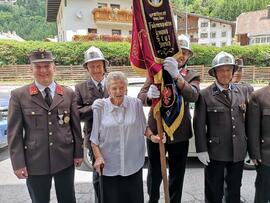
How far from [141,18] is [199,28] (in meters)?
61.9

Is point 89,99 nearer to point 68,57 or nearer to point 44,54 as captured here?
point 44,54

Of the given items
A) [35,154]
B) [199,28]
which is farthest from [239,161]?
[199,28]

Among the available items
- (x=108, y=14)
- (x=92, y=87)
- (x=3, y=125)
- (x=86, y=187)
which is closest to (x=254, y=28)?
(x=108, y=14)

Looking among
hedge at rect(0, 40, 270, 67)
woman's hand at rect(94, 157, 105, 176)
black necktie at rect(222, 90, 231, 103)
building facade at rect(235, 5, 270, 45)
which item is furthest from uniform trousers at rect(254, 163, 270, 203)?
building facade at rect(235, 5, 270, 45)

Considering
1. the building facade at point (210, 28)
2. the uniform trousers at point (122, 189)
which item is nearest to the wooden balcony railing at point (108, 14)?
the uniform trousers at point (122, 189)

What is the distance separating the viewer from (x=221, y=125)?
11.0ft

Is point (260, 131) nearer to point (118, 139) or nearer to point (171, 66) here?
point (171, 66)

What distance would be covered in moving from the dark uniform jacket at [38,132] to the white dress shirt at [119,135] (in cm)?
30

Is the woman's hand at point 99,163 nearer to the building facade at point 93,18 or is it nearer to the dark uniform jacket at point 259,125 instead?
the dark uniform jacket at point 259,125

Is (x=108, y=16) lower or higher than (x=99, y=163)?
higher

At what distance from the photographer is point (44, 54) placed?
9.89 feet

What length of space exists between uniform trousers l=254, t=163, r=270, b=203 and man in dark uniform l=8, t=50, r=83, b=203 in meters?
1.83

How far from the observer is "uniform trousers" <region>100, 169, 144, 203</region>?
3.07m

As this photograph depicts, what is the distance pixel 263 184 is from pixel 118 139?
1.59 meters
